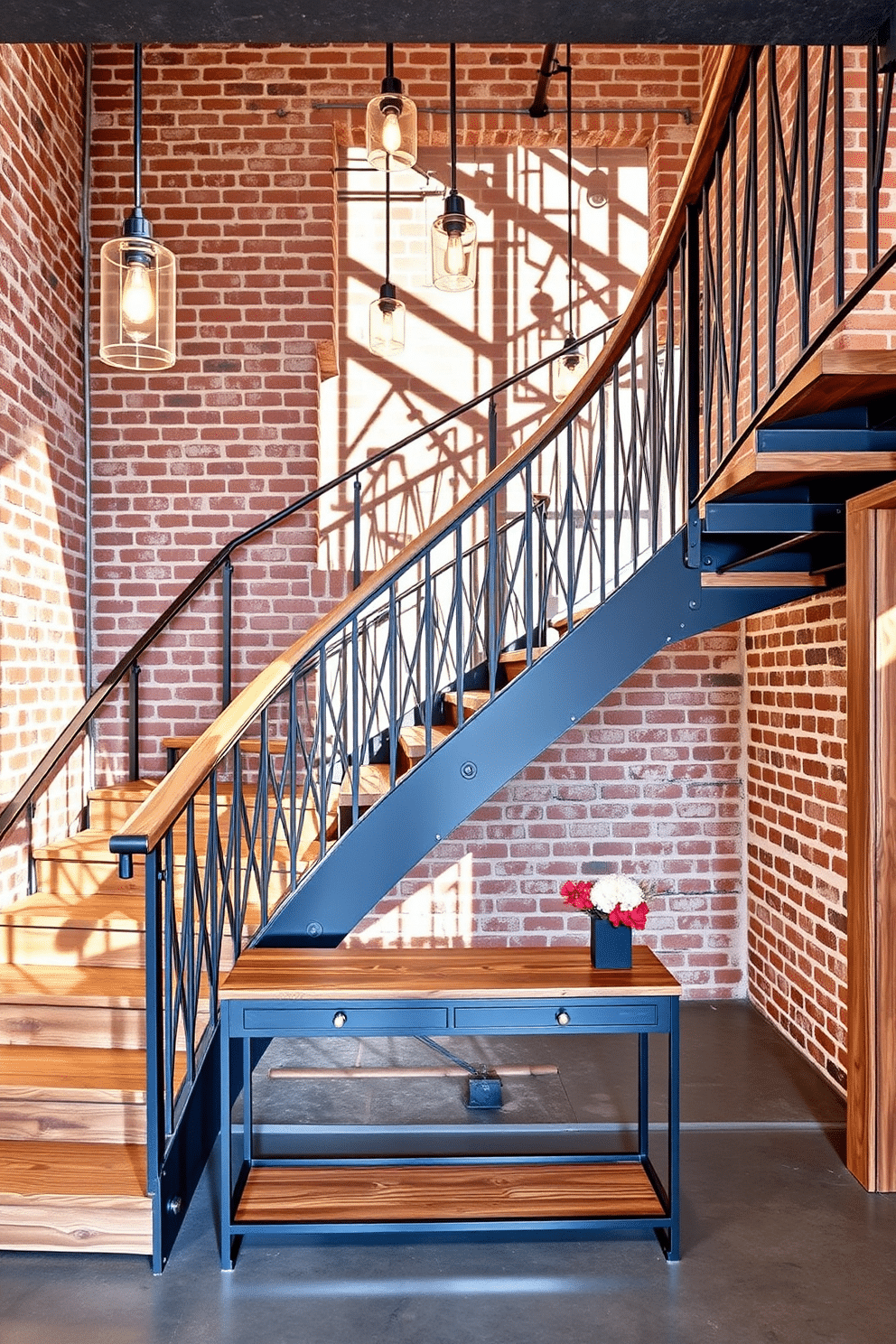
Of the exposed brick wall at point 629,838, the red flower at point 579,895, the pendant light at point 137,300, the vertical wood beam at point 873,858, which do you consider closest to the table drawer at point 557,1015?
the red flower at point 579,895

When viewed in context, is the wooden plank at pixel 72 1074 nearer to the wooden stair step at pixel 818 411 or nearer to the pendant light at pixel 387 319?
the wooden stair step at pixel 818 411

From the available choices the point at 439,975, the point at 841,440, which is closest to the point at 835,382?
the point at 841,440

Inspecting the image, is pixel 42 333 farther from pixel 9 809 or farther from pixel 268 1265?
pixel 268 1265

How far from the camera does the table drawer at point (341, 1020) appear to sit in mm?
2514

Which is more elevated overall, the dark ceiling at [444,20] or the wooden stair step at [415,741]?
the dark ceiling at [444,20]

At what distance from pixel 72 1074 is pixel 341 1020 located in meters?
0.82

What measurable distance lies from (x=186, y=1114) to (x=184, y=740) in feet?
6.47

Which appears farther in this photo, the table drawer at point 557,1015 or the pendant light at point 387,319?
the pendant light at point 387,319

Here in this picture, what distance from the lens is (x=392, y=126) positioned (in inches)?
122

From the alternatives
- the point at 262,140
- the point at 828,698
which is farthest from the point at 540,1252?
the point at 262,140

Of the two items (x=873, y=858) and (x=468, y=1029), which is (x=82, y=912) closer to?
(x=468, y=1029)

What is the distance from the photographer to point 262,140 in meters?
4.57

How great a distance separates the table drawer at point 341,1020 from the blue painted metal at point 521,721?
0.46m

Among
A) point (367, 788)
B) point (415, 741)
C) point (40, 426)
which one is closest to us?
point (367, 788)
